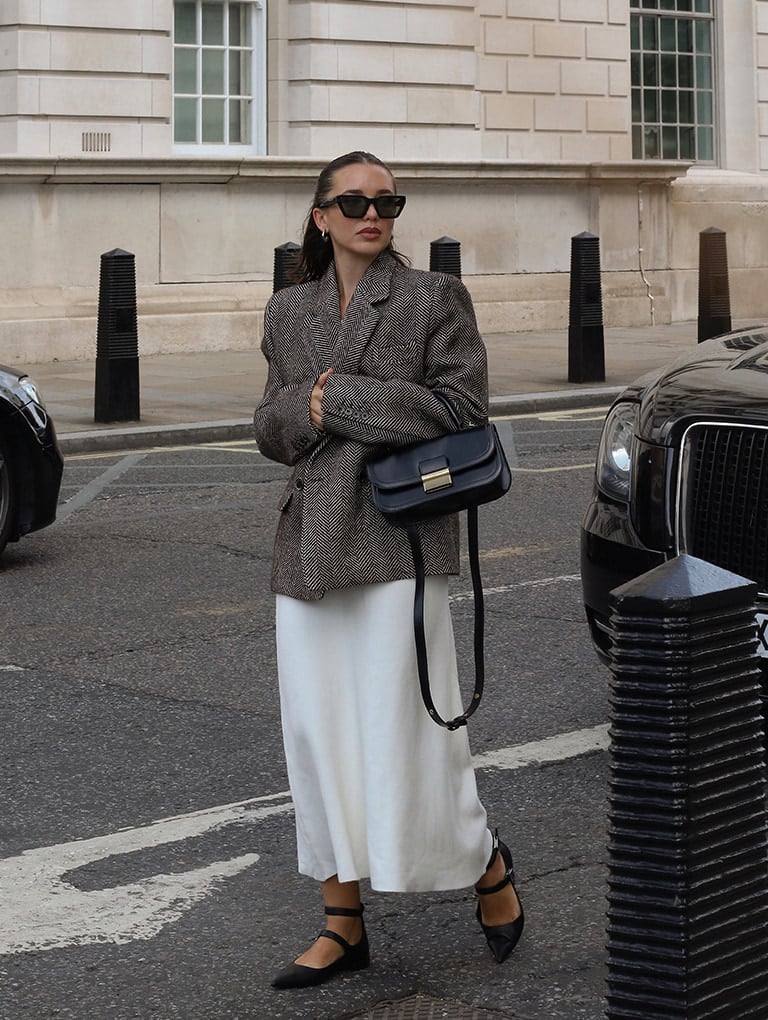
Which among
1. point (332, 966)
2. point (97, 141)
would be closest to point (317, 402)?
point (332, 966)

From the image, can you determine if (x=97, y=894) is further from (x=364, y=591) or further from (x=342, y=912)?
(x=364, y=591)

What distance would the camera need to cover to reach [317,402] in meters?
3.79

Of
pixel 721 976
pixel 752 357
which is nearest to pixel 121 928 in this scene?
pixel 721 976

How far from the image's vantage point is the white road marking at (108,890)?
412 cm

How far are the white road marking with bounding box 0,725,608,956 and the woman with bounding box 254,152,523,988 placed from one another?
50 centimetres

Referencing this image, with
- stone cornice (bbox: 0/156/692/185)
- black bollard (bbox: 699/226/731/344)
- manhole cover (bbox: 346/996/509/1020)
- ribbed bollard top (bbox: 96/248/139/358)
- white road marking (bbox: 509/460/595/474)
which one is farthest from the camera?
black bollard (bbox: 699/226/731/344)

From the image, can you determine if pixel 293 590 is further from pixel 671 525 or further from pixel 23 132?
pixel 23 132

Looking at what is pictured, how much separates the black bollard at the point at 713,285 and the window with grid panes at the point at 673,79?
21.0 ft

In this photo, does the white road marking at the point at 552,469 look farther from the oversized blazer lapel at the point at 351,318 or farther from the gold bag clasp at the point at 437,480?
the gold bag clasp at the point at 437,480

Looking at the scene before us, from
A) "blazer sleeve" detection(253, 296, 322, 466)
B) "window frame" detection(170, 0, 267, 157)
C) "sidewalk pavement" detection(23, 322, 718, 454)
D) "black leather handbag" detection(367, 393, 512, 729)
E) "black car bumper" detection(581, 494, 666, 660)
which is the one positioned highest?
"window frame" detection(170, 0, 267, 157)

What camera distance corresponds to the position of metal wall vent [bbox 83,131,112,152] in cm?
1906

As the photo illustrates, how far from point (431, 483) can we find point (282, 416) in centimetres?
36

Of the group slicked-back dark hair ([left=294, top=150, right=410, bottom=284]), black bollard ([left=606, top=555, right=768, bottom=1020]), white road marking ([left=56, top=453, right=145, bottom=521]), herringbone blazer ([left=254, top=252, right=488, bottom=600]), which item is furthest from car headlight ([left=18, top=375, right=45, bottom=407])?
black bollard ([left=606, top=555, right=768, bottom=1020])

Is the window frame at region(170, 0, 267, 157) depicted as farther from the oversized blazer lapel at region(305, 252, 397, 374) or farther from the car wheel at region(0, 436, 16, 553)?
the oversized blazer lapel at region(305, 252, 397, 374)
